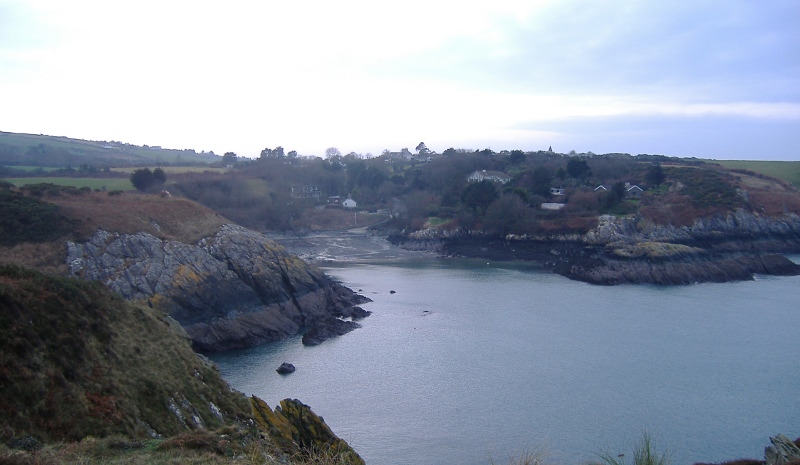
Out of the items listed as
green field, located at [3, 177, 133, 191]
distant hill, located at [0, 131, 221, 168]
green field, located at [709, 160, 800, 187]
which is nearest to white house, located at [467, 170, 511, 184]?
green field, located at [709, 160, 800, 187]

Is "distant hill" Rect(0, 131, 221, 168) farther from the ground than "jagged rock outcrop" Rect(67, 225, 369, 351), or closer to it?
farther from the ground

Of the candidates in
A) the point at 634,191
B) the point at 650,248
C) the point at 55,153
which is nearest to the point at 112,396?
the point at 650,248

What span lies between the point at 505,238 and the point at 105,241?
28.8m

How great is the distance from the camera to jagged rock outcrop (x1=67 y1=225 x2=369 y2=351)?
A: 66.9 feet

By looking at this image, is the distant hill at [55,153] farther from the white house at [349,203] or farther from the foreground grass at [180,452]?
the foreground grass at [180,452]

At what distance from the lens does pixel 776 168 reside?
6425 cm

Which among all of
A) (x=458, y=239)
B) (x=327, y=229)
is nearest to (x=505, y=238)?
(x=458, y=239)

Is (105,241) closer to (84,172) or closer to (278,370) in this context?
(278,370)

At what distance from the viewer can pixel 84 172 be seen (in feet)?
154

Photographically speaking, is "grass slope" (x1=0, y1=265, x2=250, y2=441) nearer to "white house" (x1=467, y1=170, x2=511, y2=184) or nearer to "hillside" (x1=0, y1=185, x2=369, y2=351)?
"hillside" (x1=0, y1=185, x2=369, y2=351)

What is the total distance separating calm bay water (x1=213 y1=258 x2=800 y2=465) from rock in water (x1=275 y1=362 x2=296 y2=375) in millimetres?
218

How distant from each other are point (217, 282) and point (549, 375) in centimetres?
1212

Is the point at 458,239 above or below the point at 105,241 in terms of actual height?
below

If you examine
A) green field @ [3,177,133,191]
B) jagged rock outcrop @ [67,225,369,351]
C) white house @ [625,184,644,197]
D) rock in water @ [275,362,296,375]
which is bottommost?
rock in water @ [275,362,296,375]
